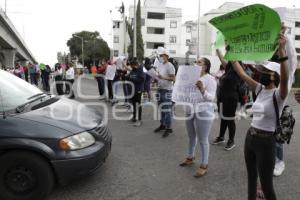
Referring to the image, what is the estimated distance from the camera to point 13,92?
4477 millimetres

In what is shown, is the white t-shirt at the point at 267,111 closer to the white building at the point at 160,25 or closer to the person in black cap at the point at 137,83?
the person in black cap at the point at 137,83

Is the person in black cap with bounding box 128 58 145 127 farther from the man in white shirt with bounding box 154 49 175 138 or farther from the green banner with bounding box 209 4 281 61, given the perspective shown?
the green banner with bounding box 209 4 281 61

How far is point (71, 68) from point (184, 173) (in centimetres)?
981

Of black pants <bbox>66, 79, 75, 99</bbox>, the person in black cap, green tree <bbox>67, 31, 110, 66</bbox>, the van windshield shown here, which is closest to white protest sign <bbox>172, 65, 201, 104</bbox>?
the van windshield

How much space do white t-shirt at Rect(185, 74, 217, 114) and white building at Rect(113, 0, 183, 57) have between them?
5156 centimetres

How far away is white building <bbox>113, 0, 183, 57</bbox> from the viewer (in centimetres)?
5641

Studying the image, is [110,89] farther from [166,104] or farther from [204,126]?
[204,126]

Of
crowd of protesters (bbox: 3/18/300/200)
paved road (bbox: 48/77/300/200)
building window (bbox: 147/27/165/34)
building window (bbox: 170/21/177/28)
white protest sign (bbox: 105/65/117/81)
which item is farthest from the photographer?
building window (bbox: 170/21/177/28)

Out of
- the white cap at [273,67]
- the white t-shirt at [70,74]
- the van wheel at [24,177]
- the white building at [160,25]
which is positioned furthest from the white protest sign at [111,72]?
the white building at [160,25]

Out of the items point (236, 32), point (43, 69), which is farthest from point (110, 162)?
point (43, 69)

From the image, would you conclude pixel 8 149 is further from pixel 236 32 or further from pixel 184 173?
pixel 236 32

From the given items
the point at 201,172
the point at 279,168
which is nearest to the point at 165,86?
the point at 201,172

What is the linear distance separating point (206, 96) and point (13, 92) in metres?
2.67

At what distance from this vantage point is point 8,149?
372 cm
